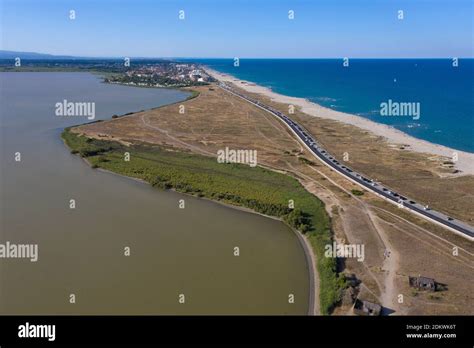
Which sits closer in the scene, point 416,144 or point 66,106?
point 416,144

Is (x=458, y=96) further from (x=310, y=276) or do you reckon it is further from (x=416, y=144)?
(x=310, y=276)

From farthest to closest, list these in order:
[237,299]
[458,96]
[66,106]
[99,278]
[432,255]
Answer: [458,96], [66,106], [432,255], [99,278], [237,299]

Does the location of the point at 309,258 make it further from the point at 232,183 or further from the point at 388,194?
the point at 232,183

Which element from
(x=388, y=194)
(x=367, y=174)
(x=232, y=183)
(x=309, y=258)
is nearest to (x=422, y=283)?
(x=309, y=258)

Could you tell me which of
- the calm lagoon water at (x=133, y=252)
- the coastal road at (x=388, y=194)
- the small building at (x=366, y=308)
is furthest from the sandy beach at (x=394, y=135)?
the small building at (x=366, y=308)

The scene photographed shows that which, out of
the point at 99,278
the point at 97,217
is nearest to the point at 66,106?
the point at 97,217

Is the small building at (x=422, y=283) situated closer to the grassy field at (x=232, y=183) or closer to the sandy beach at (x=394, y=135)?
the grassy field at (x=232, y=183)
